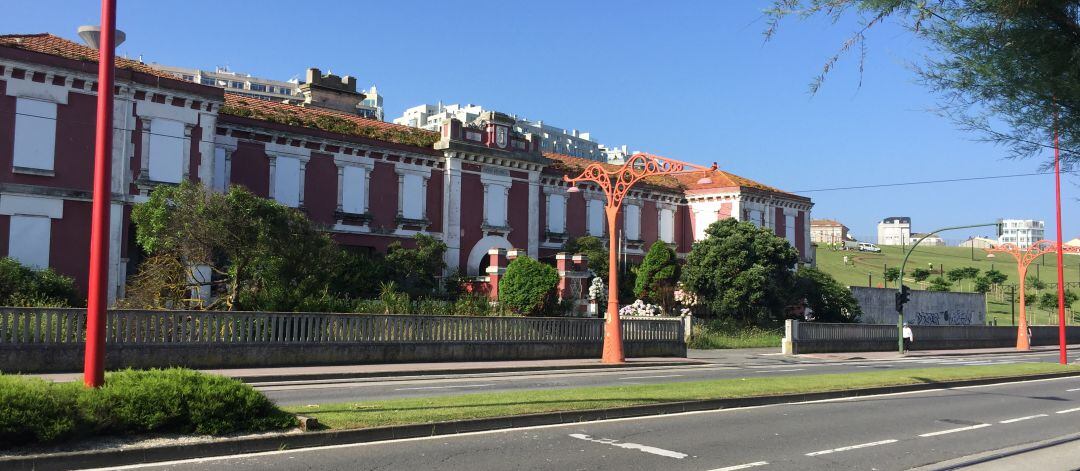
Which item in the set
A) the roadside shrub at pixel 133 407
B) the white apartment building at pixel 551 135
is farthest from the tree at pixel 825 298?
the white apartment building at pixel 551 135

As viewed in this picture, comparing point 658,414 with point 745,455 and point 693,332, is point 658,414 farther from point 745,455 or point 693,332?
point 693,332

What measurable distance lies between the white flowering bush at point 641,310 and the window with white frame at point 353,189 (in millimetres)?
12523

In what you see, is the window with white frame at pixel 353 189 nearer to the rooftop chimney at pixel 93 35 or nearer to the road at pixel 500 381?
the road at pixel 500 381

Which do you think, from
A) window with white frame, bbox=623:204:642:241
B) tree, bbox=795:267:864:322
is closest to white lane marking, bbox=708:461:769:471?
tree, bbox=795:267:864:322

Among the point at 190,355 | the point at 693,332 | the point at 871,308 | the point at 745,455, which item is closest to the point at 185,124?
the point at 190,355

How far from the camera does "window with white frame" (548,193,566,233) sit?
143 ft

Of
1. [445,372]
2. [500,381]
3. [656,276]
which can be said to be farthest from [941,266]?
[500,381]

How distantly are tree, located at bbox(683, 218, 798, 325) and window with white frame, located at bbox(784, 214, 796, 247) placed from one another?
11401 mm

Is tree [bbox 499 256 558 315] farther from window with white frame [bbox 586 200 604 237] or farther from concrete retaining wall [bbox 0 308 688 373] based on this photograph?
window with white frame [bbox 586 200 604 237]

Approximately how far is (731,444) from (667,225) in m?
39.3

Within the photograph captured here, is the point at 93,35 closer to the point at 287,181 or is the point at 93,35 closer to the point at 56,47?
the point at 56,47

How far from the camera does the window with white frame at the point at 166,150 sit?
28531mm

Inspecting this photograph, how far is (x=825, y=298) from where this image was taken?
1793 inches

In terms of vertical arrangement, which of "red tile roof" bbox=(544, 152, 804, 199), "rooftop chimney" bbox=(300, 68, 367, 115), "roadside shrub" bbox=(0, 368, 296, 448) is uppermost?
"rooftop chimney" bbox=(300, 68, 367, 115)
